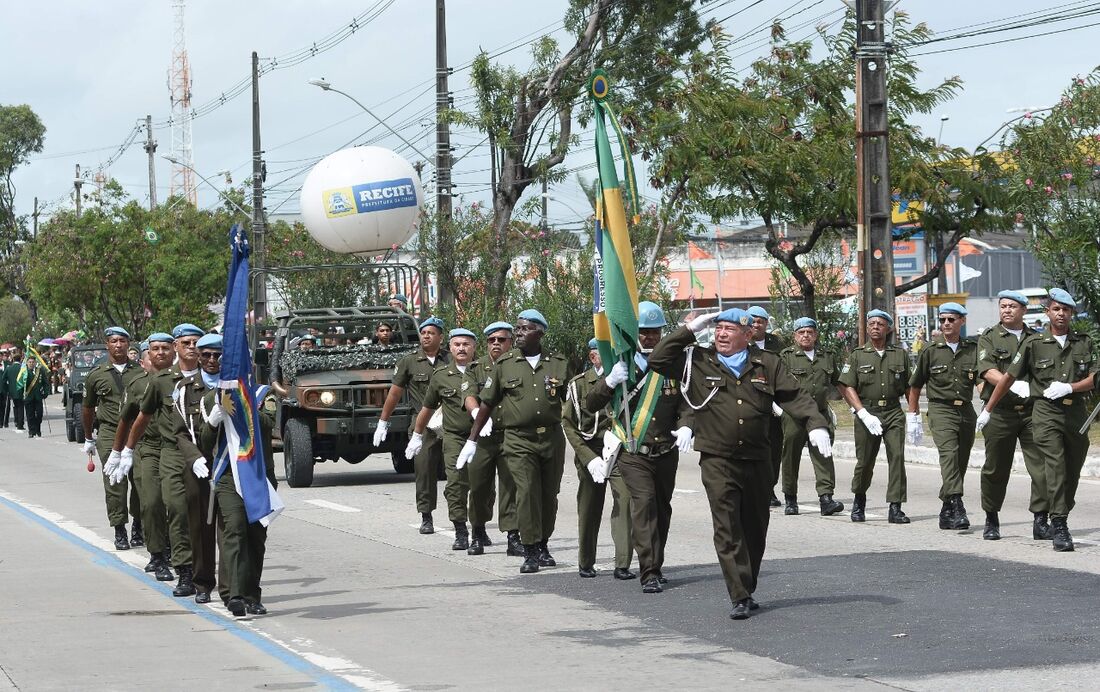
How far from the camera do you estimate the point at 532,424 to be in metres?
11.6

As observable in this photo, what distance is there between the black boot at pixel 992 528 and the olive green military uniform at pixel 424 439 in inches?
177

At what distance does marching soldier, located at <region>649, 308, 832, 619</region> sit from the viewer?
9.21 metres

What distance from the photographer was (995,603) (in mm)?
9469

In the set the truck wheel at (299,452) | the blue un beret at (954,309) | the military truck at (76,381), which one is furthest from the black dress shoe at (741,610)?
the military truck at (76,381)

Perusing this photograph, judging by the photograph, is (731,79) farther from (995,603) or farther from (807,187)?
(995,603)

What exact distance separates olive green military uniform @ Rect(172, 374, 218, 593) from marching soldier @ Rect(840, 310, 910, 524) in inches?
226

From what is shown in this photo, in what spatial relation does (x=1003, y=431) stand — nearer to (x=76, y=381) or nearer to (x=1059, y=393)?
(x=1059, y=393)

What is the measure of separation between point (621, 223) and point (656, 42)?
24.0 m

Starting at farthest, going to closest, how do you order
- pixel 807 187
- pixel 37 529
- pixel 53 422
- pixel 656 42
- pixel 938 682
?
pixel 53 422
pixel 656 42
pixel 807 187
pixel 37 529
pixel 938 682

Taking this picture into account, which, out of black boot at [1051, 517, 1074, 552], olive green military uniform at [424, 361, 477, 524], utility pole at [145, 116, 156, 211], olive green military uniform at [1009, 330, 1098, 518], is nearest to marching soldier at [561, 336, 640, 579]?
olive green military uniform at [424, 361, 477, 524]

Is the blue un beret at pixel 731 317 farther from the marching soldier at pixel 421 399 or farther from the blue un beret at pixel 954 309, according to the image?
the marching soldier at pixel 421 399

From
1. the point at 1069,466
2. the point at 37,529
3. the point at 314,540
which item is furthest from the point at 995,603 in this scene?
the point at 37,529

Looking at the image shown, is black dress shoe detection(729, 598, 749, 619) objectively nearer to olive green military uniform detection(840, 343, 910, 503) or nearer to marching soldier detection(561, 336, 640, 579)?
marching soldier detection(561, 336, 640, 579)

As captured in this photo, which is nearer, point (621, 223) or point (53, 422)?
point (621, 223)
